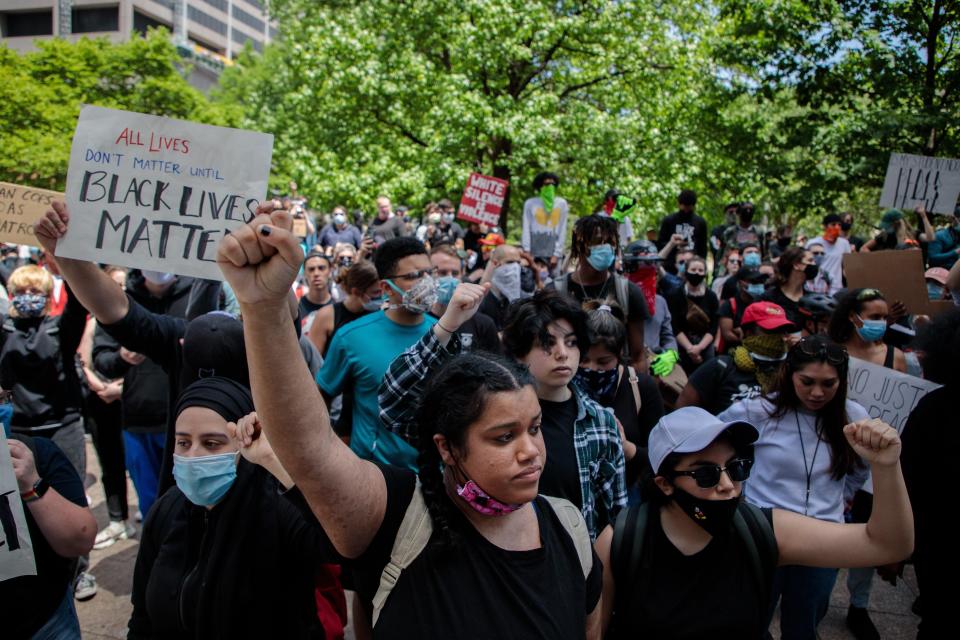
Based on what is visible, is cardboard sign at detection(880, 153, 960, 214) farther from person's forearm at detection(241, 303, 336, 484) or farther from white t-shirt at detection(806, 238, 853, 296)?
person's forearm at detection(241, 303, 336, 484)

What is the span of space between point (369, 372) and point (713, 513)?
5.93ft

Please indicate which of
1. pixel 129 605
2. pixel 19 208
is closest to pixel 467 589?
pixel 19 208

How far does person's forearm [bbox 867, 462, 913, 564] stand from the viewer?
2166 mm

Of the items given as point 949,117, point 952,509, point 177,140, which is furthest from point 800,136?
point 177,140

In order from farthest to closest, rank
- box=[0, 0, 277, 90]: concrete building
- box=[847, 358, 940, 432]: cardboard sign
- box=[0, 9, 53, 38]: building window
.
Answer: box=[0, 0, 277, 90]: concrete building < box=[0, 9, 53, 38]: building window < box=[847, 358, 940, 432]: cardboard sign

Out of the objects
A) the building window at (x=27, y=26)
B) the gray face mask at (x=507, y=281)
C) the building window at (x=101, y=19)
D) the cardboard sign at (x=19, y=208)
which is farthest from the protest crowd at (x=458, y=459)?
the building window at (x=101, y=19)

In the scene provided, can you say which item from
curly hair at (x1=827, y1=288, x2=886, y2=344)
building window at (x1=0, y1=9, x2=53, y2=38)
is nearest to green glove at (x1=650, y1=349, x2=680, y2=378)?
curly hair at (x1=827, y1=288, x2=886, y2=344)

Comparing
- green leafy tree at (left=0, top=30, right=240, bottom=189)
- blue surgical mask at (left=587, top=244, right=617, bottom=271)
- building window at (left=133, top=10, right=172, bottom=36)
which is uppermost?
building window at (left=133, top=10, right=172, bottom=36)

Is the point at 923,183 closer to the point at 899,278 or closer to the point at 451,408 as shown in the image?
the point at 899,278

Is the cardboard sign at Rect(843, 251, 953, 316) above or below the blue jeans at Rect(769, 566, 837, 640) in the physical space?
above

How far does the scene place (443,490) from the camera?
1.84 meters

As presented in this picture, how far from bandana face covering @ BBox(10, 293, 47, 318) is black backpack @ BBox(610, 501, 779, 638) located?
13.0ft

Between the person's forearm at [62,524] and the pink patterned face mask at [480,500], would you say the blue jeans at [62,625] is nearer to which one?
the person's forearm at [62,524]

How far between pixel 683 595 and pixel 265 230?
1.70 metres
